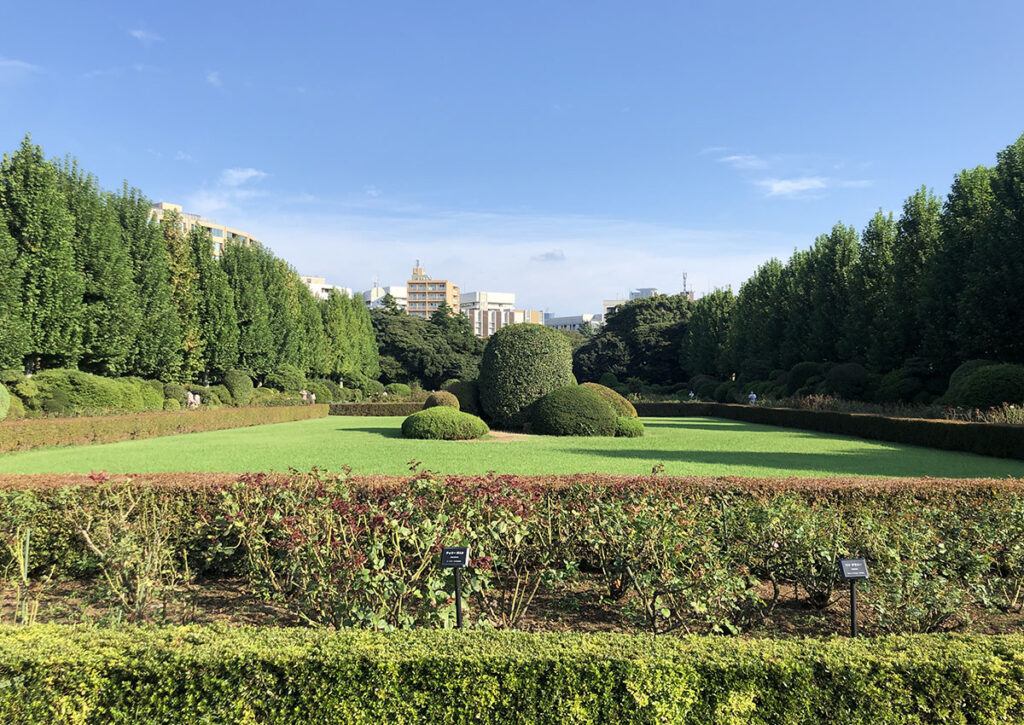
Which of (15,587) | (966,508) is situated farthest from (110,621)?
(966,508)

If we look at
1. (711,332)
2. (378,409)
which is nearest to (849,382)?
(711,332)

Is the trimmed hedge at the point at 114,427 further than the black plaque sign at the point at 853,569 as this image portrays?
Yes

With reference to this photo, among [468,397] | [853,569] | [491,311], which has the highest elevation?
[491,311]

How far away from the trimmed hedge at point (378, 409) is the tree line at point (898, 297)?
2131cm

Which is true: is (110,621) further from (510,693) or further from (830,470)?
(830,470)

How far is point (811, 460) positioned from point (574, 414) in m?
6.85

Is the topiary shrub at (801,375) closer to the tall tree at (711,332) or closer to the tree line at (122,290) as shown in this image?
the tall tree at (711,332)

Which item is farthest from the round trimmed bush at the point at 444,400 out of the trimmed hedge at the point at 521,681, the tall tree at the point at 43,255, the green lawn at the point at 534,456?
the trimmed hedge at the point at 521,681

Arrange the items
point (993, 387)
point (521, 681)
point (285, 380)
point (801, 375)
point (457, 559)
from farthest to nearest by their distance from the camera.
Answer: point (285, 380) → point (801, 375) → point (993, 387) → point (457, 559) → point (521, 681)

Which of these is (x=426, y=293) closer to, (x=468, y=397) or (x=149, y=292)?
(x=149, y=292)

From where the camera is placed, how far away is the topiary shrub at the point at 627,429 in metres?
17.3

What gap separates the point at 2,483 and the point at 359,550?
4400 millimetres

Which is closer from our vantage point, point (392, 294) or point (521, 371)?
point (521, 371)

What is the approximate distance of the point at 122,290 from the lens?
2316cm
